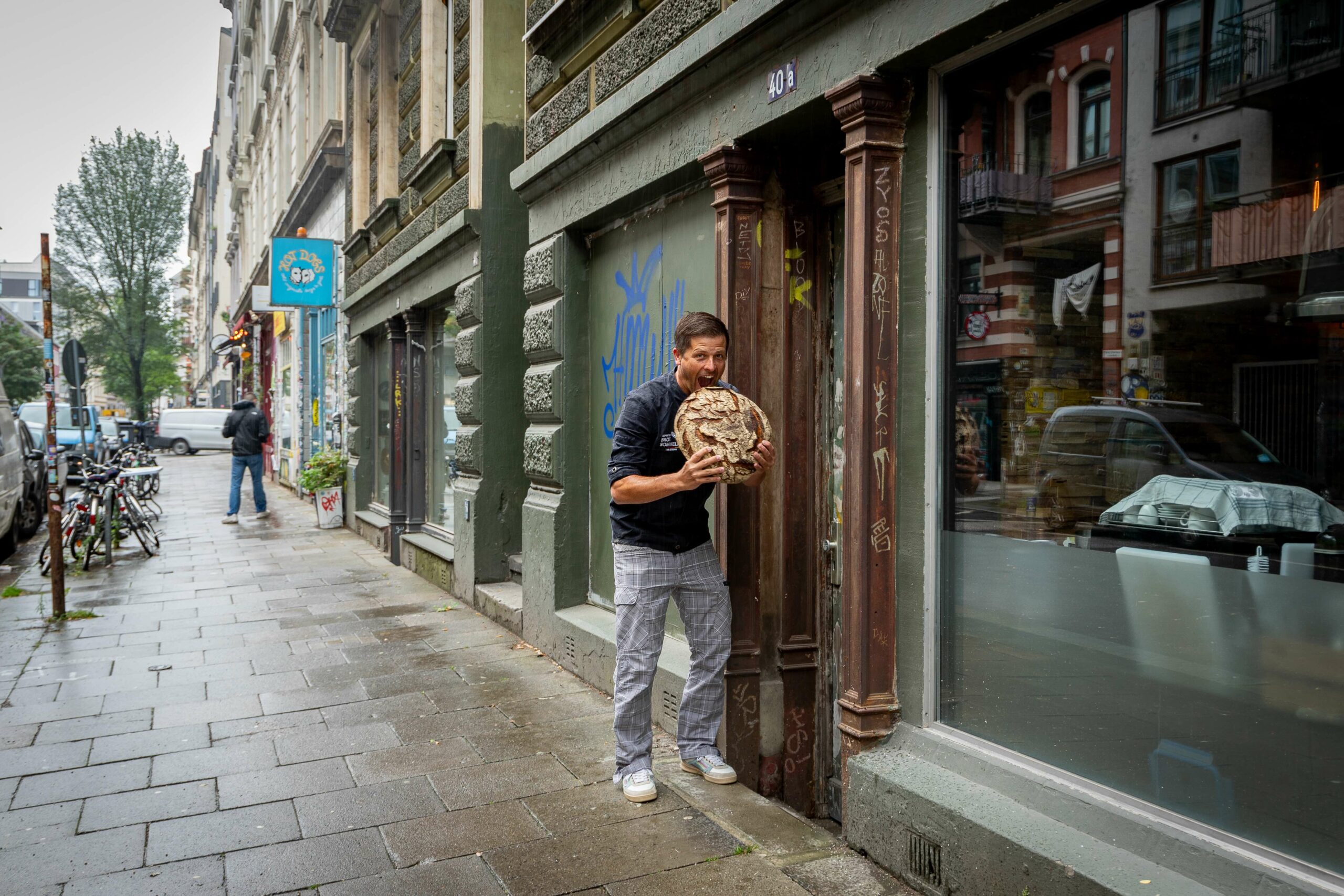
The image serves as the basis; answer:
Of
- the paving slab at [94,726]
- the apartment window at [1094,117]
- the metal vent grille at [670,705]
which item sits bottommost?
the paving slab at [94,726]

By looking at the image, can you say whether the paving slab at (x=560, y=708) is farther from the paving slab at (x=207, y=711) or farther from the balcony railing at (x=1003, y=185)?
the balcony railing at (x=1003, y=185)

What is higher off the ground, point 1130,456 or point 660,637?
point 1130,456

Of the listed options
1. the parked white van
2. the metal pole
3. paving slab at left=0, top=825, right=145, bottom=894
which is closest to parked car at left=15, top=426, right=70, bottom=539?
the metal pole

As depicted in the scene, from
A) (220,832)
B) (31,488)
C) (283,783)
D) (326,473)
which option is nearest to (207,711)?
(283,783)

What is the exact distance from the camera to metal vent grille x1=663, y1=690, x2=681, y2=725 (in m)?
4.96

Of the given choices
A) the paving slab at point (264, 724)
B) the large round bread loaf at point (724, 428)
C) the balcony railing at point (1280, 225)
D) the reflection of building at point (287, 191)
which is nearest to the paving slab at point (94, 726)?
the paving slab at point (264, 724)

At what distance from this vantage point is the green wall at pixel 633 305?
5102 millimetres

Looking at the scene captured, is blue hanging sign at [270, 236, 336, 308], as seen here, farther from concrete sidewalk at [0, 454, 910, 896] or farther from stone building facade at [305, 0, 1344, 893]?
stone building facade at [305, 0, 1344, 893]

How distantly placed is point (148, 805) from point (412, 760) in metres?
1.06

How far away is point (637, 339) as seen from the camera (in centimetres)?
573

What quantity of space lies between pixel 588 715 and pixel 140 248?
53808mm

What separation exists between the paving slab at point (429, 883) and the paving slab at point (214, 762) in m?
1.39

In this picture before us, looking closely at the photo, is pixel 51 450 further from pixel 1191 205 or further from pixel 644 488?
pixel 1191 205

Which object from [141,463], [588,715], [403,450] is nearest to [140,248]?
[141,463]
